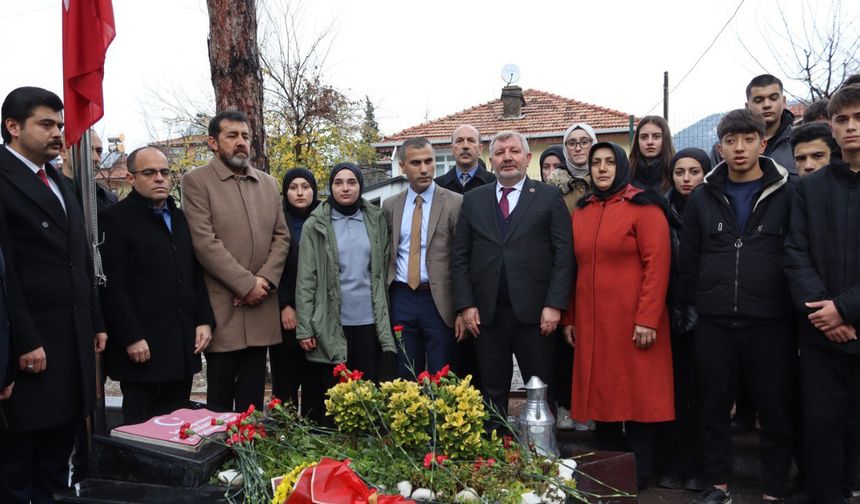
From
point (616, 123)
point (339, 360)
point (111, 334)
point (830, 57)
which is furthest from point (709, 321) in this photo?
point (616, 123)

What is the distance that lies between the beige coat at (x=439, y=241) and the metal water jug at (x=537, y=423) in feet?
4.79

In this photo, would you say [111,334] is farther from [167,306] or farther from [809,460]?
[809,460]

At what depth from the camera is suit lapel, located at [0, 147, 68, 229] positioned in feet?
11.1

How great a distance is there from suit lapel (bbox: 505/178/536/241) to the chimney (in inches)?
752

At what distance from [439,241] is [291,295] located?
1.12m

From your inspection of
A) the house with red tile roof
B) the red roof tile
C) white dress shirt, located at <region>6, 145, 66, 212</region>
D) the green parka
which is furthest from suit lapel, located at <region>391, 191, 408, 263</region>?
the red roof tile

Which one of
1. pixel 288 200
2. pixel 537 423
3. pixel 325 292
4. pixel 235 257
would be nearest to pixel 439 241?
pixel 325 292

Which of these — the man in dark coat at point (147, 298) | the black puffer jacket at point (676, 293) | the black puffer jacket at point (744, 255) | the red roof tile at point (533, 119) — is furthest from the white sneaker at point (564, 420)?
the red roof tile at point (533, 119)

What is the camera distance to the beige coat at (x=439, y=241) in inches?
184

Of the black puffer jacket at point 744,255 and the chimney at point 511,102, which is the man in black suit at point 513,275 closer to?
the black puffer jacket at point 744,255

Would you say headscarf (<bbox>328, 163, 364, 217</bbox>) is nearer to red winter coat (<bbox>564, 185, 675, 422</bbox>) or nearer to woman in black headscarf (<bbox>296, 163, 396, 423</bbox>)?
woman in black headscarf (<bbox>296, 163, 396, 423</bbox>)

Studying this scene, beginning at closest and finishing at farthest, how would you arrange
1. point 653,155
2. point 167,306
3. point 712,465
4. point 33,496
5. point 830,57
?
point 33,496 → point 712,465 → point 167,306 → point 653,155 → point 830,57

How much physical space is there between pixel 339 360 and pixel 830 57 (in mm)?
11065

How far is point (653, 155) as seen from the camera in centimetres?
487
